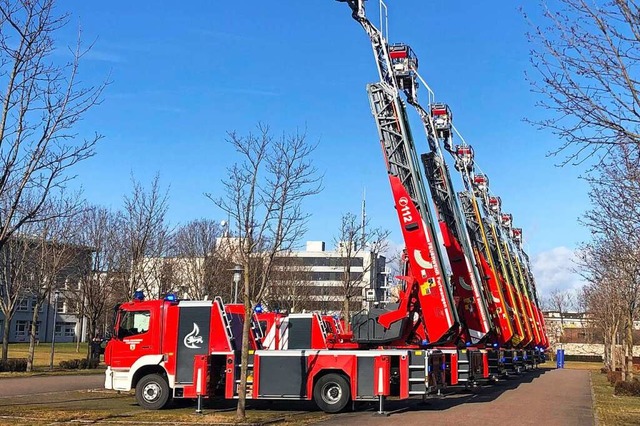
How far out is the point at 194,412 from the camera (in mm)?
16875

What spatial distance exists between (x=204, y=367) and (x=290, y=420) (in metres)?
2.62

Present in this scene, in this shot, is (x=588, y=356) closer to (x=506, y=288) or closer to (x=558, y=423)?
(x=506, y=288)

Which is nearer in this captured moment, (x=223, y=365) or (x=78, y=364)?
(x=223, y=365)

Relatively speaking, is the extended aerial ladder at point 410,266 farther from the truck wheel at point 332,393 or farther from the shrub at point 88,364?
the shrub at point 88,364

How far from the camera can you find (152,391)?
695 inches

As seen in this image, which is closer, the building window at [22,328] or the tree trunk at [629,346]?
the tree trunk at [629,346]

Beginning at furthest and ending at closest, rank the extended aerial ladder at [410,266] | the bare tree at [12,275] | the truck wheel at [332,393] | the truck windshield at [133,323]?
A: the bare tree at [12,275] < the extended aerial ladder at [410,266] < the truck windshield at [133,323] < the truck wheel at [332,393]

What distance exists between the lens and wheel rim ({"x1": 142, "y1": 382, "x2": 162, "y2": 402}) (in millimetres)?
17609

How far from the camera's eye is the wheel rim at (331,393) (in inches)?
671

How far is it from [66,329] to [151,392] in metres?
83.1

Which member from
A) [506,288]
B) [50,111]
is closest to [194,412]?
[50,111]

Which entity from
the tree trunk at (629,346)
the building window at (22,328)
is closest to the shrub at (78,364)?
the tree trunk at (629,346)

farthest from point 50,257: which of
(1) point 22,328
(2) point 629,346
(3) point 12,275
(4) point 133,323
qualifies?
(1) point 22,328

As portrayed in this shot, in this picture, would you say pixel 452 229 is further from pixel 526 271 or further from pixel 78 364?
pixel 526 271
